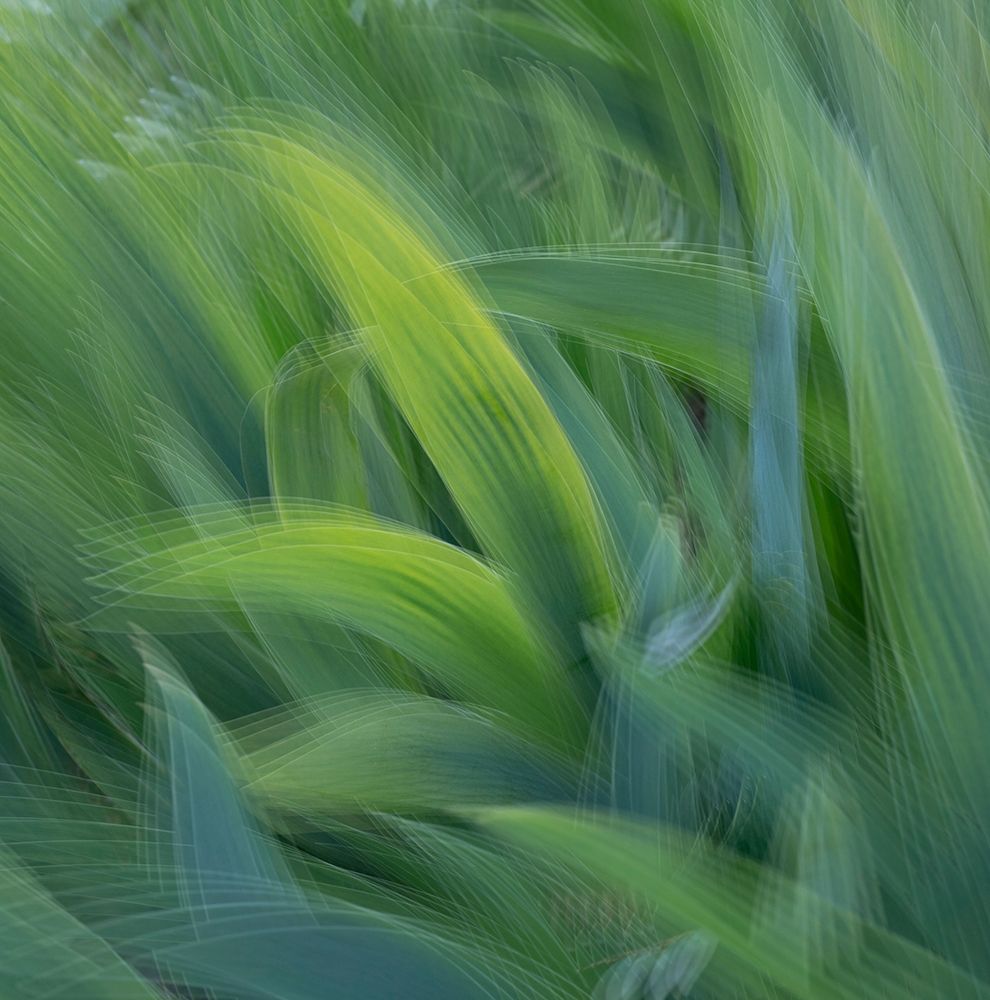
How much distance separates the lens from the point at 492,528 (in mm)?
288

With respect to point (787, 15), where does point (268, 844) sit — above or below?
→ below

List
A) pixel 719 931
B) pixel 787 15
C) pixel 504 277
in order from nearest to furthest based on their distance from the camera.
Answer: pixel 719 931
pixel 504 277
pixel 787 15

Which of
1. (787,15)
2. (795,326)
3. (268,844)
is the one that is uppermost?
(787,15)

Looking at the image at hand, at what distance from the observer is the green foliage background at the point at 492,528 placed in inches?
9.0

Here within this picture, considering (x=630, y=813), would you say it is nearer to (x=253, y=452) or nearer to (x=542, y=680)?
(x=542, y=680)

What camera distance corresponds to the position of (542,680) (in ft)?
0.94

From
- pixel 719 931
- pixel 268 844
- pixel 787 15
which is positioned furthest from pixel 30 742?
pixel 787 15

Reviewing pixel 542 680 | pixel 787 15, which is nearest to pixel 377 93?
pixel 787 15

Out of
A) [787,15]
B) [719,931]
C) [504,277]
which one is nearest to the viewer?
[719,931]

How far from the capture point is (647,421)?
370mm

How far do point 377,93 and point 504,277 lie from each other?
0.17m

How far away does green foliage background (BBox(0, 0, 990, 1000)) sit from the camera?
0.23 m

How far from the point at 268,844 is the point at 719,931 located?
4.1 inches

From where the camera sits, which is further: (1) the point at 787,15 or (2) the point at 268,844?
(1) the point at 787,15
